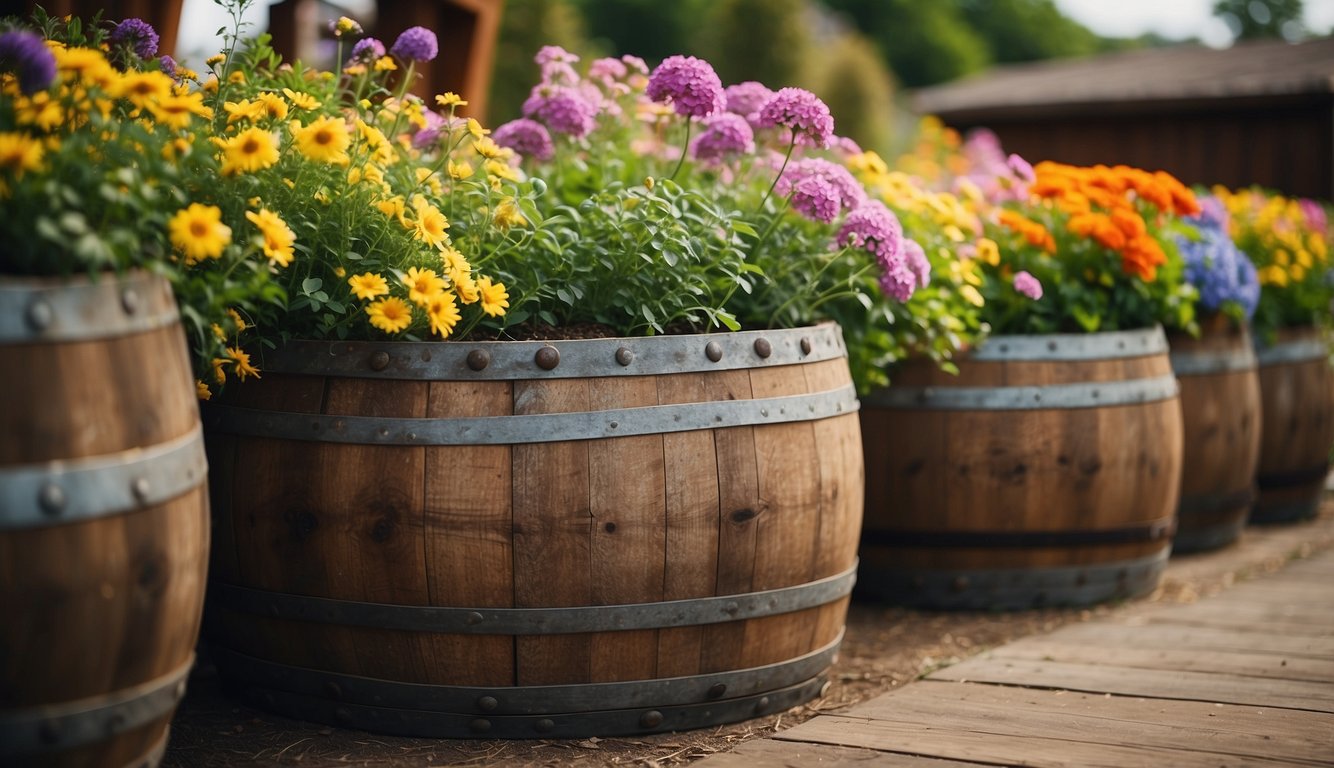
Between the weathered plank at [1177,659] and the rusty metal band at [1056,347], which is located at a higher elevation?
the rusty metal band at [1056,347]

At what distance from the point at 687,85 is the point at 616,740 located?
133 cm

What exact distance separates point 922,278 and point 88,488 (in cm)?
203

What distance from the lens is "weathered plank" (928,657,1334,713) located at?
9.07 ft

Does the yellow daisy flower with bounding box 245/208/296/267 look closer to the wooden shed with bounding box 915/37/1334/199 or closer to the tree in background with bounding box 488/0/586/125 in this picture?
the wooden shed with bounding box 915/37/1334/199

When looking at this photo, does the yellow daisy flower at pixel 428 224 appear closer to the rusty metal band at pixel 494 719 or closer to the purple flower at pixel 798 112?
the purple flower at pixel 798 112

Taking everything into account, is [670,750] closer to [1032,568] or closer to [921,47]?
[1032,568]

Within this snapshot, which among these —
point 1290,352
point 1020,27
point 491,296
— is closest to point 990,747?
point 491,296

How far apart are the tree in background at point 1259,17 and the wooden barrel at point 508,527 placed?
47.4 m

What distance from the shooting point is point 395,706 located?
2.42m

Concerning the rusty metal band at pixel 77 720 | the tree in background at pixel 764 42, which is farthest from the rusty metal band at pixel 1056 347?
the tree in background at pixel 764 42

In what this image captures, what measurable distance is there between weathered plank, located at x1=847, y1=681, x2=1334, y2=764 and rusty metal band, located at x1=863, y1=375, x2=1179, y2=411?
3.03ft

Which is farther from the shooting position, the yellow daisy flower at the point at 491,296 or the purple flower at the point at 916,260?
the purple flower at the point at 916,260

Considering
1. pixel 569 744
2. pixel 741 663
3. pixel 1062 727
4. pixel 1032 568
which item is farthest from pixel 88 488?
pixel 1032 568

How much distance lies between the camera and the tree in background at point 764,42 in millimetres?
23375
